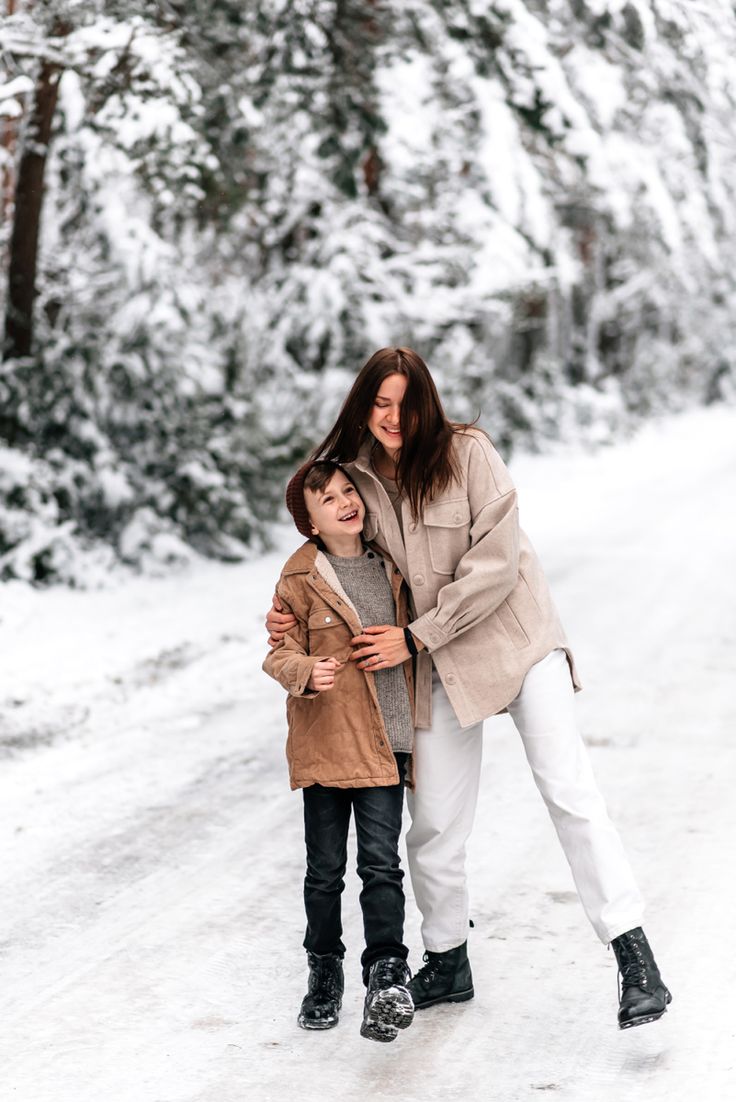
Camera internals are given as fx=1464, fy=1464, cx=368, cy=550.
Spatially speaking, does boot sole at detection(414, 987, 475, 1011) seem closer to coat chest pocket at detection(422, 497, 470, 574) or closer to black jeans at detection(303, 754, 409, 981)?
black jeans at detection(303, 754, 409, 981)

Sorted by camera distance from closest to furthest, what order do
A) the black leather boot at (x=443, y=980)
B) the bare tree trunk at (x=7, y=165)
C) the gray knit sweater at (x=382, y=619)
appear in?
the gray knit sweater at (x=382, y=619) → the black leather boot at (x=443, y=980) → the bare tree trunk at (x=7, y=165)

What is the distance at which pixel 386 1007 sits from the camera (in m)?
3.63

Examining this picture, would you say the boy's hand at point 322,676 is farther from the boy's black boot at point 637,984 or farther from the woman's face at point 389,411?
the boy's black boot at point 637,984

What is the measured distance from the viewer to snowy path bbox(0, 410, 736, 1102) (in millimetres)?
3674

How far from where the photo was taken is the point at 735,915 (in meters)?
4.66

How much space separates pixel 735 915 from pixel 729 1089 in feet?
3.96

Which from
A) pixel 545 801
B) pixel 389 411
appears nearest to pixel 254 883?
pixel 545 801

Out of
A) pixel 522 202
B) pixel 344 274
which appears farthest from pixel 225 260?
pixel 522 202

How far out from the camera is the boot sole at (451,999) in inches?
159

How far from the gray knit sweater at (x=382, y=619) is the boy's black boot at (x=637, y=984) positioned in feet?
2.44

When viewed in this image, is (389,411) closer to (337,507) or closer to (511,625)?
(337,507)

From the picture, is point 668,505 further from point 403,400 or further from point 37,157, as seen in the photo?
point 403,400

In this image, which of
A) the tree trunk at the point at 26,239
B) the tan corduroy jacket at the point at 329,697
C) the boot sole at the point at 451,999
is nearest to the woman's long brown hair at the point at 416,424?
the tan corduroy jacket at the point at 329,697

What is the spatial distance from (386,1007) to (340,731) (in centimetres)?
70
